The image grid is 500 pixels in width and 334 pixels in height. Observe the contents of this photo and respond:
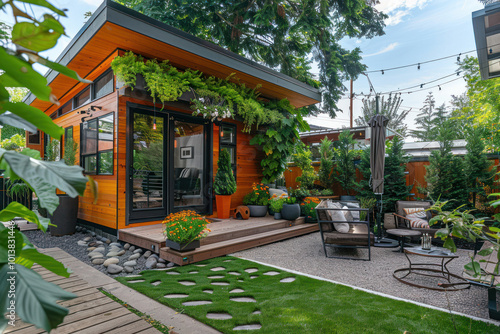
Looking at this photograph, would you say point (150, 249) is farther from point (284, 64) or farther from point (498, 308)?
point (284, 64)

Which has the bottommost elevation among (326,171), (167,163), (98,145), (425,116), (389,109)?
(326,171)

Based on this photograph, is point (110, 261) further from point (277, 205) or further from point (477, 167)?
point (477, 167)

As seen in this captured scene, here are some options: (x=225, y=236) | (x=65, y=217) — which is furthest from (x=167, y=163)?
(x=65, y=217)

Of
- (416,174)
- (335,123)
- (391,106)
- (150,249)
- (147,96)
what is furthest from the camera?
(335,123)

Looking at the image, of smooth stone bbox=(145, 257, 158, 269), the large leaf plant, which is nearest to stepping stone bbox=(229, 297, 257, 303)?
smooth stone bbox=(145, 257, 158, 269)

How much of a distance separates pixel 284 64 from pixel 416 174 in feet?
18.2

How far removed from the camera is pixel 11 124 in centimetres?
40

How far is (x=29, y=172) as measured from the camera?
298mm

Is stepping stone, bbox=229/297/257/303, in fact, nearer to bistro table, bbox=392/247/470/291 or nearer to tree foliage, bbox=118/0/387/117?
bistro table, bbox=392/247/470/291

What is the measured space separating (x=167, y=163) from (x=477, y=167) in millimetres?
6439

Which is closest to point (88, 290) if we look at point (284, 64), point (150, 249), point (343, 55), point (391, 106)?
point (150, 249)

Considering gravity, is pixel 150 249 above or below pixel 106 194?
below

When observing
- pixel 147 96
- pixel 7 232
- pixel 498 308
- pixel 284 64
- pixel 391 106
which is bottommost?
pixel 498 308

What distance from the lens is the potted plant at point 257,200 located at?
6.58 metres
